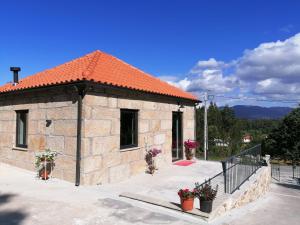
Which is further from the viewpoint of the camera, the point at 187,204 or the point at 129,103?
the point at 129,103

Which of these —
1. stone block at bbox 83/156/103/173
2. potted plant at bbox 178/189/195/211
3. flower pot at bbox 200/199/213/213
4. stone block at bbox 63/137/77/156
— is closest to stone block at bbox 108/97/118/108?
stone block at bbox 63/137/77/156

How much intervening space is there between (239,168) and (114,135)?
12.9ft

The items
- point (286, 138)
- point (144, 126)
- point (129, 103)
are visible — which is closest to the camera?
point (129, 103)

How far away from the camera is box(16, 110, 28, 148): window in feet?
33.1

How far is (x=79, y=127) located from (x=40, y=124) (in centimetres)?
213

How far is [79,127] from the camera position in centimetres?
773

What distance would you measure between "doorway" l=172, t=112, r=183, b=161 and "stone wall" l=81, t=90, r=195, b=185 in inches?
50.6

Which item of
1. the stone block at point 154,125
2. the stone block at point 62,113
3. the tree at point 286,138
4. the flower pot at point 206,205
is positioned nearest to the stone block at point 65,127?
the stone block at point 62,113

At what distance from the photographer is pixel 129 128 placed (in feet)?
31.9

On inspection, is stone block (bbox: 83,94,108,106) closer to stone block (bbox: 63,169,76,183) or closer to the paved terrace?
stone block (bbox: 63,169,76,183)

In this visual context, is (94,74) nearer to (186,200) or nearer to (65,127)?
(65,127)

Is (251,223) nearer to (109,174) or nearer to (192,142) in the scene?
(109,174)

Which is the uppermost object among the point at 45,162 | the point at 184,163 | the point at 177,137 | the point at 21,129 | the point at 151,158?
the point at 21,129

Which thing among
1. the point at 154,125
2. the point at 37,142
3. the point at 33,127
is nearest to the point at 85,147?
the point at 37,142
